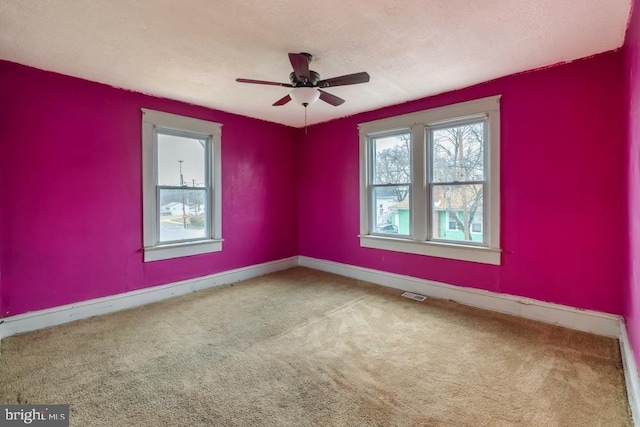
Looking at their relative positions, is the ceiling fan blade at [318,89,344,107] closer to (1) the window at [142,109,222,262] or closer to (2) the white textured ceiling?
(2) the white textured ceiling

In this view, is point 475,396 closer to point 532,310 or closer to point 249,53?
point 532,310

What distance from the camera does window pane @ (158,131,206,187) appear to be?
12.2 ft

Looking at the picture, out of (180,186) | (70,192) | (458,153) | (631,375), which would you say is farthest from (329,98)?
(631,375)

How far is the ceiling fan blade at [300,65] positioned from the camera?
85.6 inches

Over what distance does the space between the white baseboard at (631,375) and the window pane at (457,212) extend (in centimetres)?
139

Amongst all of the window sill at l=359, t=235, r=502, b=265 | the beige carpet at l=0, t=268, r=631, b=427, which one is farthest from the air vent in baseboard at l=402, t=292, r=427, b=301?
the window sill at l=359, t=235, r=502, b=265

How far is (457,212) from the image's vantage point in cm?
356

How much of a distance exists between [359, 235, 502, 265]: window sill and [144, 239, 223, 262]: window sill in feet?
7.03

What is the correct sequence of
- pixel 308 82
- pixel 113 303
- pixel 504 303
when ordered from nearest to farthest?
pixel 308 82 → pixel 504 303 → pixel 113 303

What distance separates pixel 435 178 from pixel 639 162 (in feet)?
6.83

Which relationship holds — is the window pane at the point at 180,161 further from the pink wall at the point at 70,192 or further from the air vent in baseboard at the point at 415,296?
the air vent in baseboard at the point at 415,296

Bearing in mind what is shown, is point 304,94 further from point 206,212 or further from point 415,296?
point 415,296

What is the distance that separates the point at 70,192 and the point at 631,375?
4.78m

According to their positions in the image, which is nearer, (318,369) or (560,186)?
(318,369)
